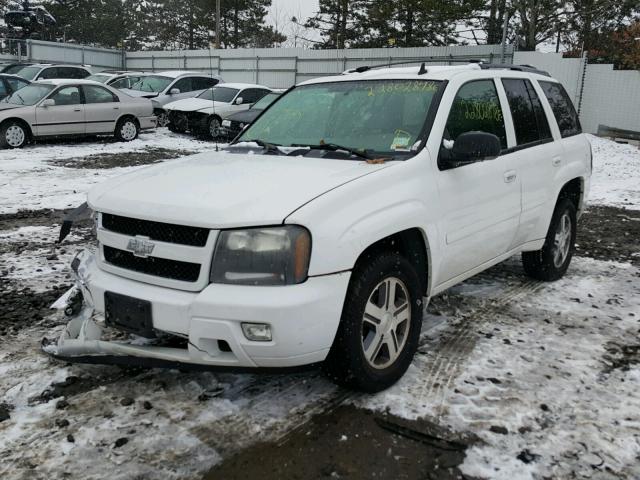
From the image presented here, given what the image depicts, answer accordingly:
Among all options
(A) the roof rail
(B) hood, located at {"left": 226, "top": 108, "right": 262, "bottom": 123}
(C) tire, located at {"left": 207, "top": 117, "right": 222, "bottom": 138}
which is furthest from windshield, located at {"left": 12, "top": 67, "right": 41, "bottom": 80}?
(A) the roof rail

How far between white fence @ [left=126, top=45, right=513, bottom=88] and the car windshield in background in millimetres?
18666

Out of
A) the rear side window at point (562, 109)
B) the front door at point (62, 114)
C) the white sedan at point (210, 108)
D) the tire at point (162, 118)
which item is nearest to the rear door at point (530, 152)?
the rear side window at point (562, 109)

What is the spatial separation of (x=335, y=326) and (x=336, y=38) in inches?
1531

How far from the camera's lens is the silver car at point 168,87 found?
59.2ft

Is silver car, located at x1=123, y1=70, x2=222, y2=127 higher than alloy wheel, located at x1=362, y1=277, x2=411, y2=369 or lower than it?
higher

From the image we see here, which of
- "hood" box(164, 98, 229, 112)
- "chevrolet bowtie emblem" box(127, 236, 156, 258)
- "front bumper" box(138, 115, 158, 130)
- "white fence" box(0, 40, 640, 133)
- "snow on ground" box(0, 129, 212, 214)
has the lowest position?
"snow on ground" box(0, 129, 212, 214)

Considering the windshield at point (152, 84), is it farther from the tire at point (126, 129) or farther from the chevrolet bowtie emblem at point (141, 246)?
the chevrolet bowtie emblem at point (141, 246)

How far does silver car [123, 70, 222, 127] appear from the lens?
18.0 m

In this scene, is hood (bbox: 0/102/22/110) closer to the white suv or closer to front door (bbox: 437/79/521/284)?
the white suv

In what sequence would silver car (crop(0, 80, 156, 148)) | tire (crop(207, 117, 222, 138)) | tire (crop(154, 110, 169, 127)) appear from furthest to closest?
tire (crop(154, 110, 169, 127)), tire (crop(207, 117, 222, 138)), silver car (crop(0, 80, 156, 148))

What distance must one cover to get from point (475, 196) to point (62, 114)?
12.1 metres

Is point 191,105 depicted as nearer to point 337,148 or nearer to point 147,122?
point 147,122

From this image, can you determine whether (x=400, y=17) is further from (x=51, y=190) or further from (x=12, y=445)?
(x=12, y=445)

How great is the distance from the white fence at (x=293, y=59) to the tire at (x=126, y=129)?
797 centimetres
